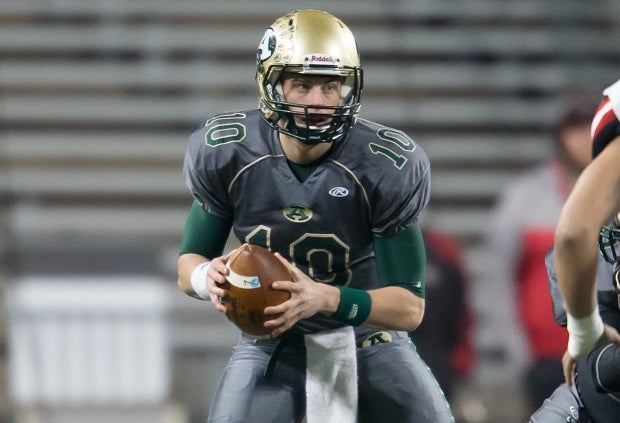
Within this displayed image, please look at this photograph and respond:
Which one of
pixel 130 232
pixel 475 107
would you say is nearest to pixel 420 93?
pixel 475 107

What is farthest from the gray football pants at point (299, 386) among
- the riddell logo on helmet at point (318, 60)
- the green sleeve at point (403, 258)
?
the riddell logo on helmet at point (318, 60)

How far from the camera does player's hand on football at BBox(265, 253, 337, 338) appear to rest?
3.10 meters

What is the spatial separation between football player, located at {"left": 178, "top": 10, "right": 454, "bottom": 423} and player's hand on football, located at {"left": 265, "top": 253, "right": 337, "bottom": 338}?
100mm

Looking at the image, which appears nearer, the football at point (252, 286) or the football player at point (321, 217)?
the football at point (252, 286)

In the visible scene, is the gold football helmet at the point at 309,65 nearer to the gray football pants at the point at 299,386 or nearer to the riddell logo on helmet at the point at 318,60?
the riddell logo on helmet at the point at 318,60

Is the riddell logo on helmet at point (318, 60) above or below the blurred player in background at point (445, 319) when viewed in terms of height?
above

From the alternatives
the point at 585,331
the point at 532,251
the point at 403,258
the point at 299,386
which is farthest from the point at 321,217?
the point at 532,251

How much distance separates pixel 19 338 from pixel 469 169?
8.55 feet

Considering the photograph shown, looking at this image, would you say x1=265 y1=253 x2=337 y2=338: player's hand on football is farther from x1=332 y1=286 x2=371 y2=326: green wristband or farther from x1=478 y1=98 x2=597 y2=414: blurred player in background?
x1=478 y1=98 x2=597 y2=414: blurred player in background

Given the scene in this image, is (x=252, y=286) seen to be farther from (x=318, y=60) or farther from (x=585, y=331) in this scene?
(x=585, y=331)

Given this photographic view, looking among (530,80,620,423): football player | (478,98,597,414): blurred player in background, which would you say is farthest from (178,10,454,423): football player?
(478,98,597,414): blurred player in background

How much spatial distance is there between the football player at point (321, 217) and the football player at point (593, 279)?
361 mm

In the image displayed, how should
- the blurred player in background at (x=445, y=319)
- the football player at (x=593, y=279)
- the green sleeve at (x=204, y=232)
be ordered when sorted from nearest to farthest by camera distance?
the football player at (x=593, y=279), the green sleeve at (x=204, y=232), the blurred player in background at (x=445, y=319)

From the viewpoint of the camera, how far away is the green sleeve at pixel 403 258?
3.36 meters
